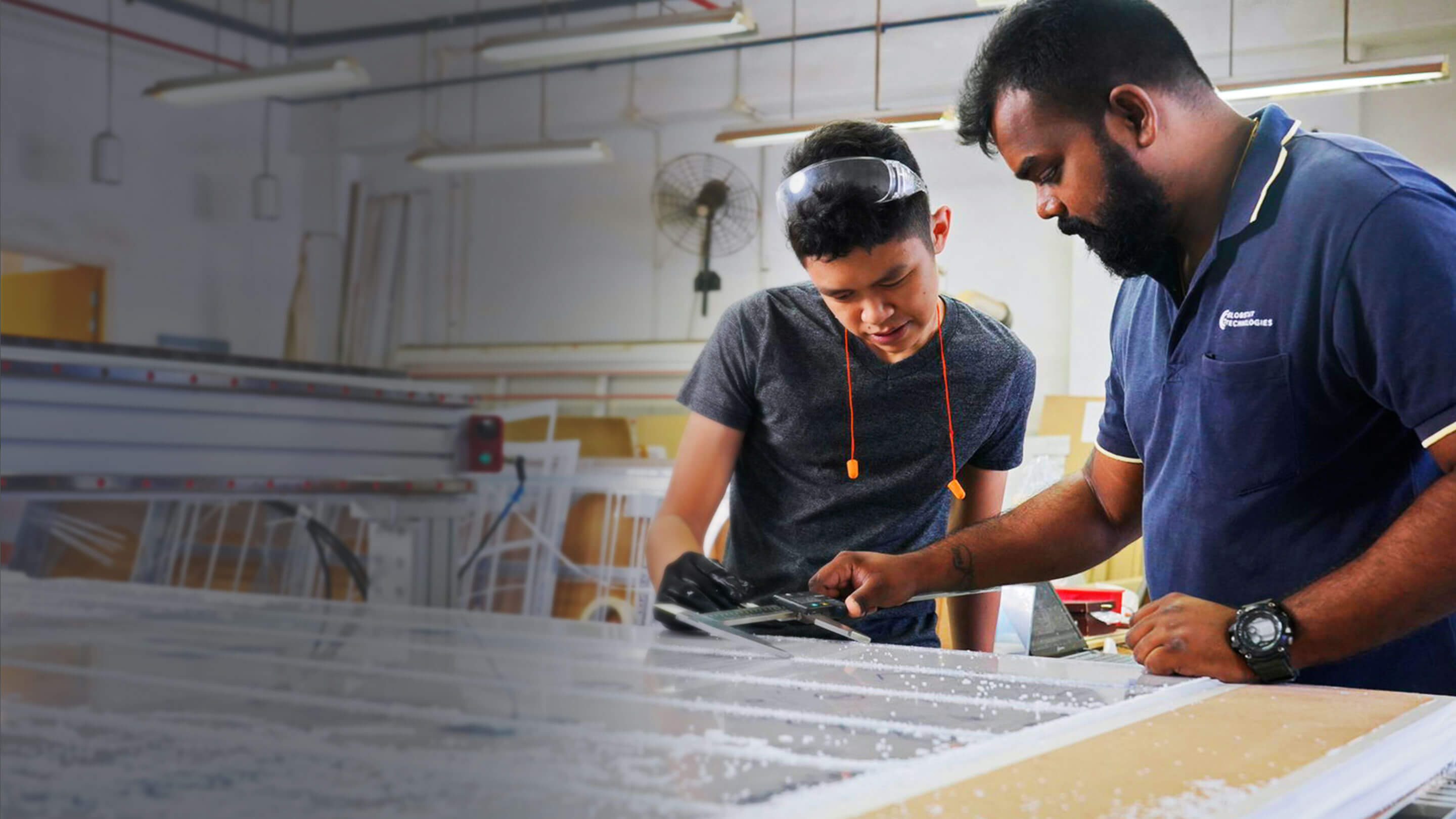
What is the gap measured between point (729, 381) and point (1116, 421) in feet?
1.42

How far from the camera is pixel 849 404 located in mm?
1401

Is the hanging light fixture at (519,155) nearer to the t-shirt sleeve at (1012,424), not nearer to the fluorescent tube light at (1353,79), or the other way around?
the fluorescent tube light at (1353,79)

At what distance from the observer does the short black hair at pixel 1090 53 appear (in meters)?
1.09

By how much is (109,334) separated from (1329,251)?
24.6 ft

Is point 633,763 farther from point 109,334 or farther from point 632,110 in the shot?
point 109,334

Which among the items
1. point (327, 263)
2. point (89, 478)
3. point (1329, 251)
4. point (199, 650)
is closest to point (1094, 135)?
point (1329, 251)

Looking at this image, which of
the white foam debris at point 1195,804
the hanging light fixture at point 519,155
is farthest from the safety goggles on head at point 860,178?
the hanging light fixture at point 519,155

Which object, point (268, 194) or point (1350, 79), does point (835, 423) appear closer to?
point (1350, 79)

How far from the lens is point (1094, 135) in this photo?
1097 mm

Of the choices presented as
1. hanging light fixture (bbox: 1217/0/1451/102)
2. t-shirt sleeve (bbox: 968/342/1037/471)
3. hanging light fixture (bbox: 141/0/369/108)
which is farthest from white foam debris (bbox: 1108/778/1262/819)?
hanging light fixture (bbox: 141/0/369/108)

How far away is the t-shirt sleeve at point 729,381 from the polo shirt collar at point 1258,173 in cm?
55

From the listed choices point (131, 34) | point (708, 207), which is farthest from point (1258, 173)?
point (131, 34)

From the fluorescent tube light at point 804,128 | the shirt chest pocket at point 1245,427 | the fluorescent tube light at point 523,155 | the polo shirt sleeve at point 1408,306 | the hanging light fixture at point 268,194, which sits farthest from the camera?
the hanging light fixture at point 268,194

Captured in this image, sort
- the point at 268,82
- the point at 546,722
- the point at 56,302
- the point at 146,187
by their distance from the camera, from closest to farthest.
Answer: the point at 546,722
the point at 268,82
the point at 56,302
the point at 146,187
